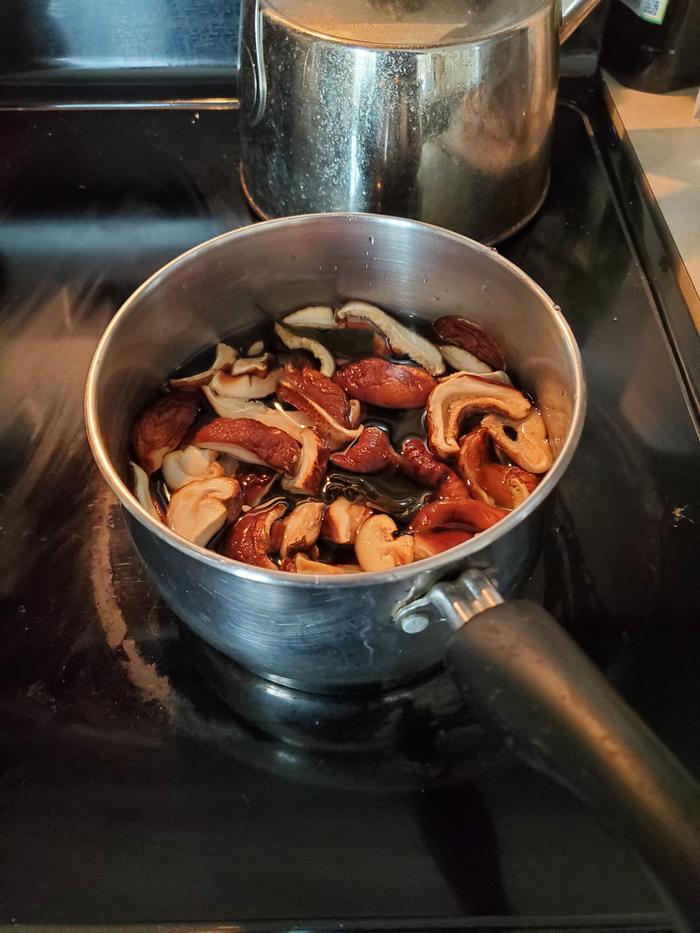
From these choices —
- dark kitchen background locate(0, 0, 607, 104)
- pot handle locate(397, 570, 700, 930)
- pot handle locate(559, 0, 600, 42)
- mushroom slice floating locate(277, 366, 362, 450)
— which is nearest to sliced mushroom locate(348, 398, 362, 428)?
mushroom slice floating locate(277, 366, 362, 450)

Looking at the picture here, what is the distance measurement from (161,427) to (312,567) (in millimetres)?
184

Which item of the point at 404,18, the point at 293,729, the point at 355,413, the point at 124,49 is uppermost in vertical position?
the point at 404,18

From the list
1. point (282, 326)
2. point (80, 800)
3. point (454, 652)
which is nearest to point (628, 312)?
point (282, 326)

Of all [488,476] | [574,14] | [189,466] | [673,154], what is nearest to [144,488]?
[189,466]

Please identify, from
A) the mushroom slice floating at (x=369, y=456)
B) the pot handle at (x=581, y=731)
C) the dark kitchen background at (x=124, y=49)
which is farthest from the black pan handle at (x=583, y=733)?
the dark kitchen background at (x=124, y=49)

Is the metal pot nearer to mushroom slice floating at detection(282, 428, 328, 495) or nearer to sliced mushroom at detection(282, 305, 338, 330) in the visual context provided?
sliced mushroom at detection(282, 305, 338, 330)

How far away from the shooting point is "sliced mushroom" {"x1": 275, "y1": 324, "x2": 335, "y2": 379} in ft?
2.11

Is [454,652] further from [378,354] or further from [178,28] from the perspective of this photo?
[178,28]

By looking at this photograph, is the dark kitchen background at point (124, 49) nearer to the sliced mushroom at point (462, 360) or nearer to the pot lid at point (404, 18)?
the pot lid at point (404, 18)

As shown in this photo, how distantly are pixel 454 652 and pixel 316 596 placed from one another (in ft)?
0.24

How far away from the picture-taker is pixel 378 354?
0.66 meters

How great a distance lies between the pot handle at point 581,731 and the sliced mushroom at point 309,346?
33cm

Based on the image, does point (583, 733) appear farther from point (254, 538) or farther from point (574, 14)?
point (574, 14)

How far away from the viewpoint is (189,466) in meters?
0.58
